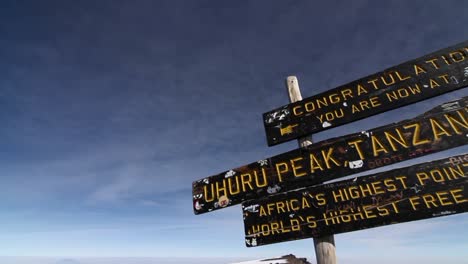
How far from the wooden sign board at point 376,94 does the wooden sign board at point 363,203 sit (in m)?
1.15

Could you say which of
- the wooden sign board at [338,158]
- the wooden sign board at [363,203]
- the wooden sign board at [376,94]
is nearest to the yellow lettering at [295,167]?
the wooden sign board at [338,158]

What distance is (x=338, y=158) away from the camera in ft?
12.3

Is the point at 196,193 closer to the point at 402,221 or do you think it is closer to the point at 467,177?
the point at 402,221

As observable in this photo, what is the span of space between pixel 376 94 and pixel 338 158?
1.44m

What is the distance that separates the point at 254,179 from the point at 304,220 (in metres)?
1.00

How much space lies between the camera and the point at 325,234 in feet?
11.2

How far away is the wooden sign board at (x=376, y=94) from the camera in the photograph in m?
3.95

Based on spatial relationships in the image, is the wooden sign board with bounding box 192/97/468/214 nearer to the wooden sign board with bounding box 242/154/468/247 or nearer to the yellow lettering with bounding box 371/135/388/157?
the yellow lettering with bounding box 371/135/388/157

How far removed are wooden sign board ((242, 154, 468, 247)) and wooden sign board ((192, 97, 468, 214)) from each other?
0.58 ft

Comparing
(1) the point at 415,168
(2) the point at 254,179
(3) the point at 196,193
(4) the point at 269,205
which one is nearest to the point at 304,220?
(4) the point at 269,205

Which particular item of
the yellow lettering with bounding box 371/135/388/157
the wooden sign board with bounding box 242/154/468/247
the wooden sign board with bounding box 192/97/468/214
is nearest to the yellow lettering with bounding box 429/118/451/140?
the wooden sign board with bounding box 192/97/468/214

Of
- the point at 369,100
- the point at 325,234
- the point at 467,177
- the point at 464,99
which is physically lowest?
the point at 325,234

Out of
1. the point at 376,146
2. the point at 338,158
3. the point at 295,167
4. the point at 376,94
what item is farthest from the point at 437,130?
the point at 295,167

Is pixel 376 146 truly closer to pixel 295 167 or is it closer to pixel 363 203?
pixel 363 203
